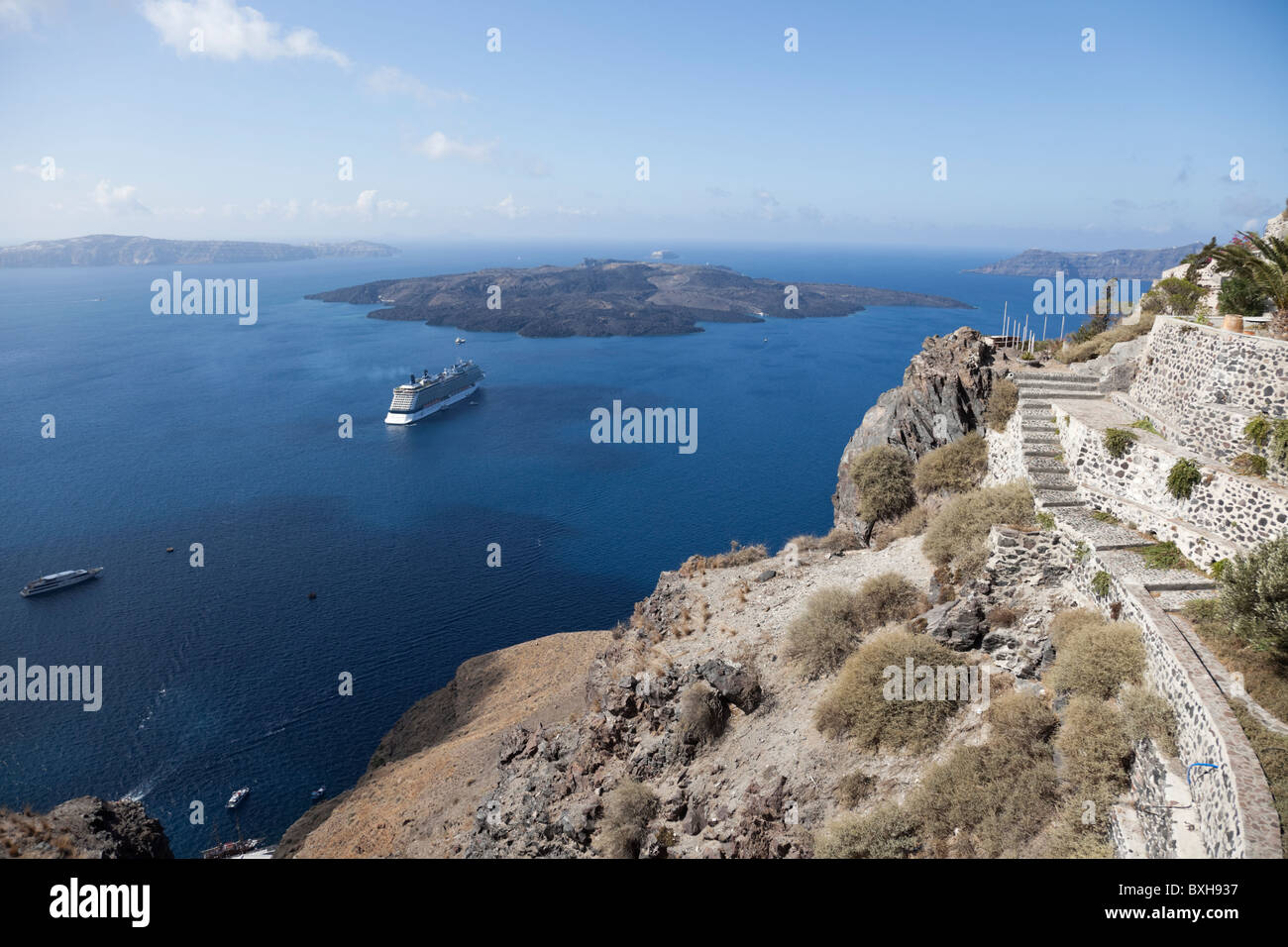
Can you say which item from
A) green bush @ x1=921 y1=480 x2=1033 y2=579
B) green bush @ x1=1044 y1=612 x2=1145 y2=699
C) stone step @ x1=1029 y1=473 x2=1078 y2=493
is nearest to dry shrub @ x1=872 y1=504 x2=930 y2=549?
green bush @ x1=921 y1=480 x2=1033 y2=579

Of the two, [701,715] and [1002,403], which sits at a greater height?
[1002,403]

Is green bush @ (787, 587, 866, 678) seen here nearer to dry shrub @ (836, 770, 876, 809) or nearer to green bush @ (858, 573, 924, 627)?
green bush @ (858, 573, 924, 627)

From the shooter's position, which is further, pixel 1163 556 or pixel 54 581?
pixel 54 581


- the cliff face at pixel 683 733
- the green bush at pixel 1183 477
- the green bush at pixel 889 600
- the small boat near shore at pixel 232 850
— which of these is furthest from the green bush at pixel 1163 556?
the small boat near shore at pixel 232 850

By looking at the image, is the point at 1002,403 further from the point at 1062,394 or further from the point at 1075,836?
the point at 1075,836

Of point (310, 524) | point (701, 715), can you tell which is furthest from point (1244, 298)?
point (310, 524)
